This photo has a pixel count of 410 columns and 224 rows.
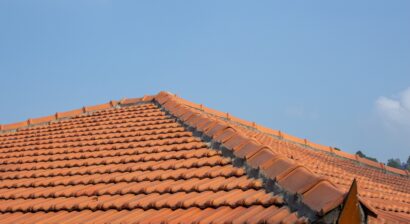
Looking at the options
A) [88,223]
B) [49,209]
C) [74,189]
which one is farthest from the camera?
[74,189]

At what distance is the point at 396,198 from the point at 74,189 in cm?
463

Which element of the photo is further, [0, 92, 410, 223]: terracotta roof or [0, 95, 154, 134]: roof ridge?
[0, 95, 154, 134]: roof ridge

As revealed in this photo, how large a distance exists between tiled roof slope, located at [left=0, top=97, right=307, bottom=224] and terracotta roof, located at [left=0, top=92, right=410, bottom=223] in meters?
0.01

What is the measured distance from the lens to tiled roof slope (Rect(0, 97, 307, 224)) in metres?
4.65

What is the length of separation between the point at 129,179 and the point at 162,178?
1.67 feet

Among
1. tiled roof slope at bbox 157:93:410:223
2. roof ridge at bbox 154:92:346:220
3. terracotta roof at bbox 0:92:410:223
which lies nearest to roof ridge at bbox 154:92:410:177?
tiled roof slope at bbox 157:93:410:223

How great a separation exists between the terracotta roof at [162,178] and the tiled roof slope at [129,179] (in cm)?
1

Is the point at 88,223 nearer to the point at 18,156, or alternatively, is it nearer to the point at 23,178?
the point at 23,178

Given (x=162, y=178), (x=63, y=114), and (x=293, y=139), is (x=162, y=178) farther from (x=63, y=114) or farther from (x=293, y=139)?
(x=293, y=139)

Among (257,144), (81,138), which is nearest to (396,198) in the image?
(257,144)

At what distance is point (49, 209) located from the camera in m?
5.69

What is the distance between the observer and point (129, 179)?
237 inches

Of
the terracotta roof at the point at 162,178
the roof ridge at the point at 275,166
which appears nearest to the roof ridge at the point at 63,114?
the terracotta roof at the point at 162,178

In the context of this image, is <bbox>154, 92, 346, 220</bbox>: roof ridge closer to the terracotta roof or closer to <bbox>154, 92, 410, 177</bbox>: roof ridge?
the terracotta roof
